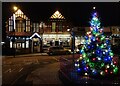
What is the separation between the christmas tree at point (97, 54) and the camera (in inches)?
601

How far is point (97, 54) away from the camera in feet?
50.4

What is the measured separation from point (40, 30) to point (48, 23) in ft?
7.40

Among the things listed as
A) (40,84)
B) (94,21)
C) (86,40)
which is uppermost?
(94,21)

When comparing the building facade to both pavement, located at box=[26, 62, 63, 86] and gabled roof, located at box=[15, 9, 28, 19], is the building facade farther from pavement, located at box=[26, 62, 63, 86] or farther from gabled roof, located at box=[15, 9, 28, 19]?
pavement, located at box=[26, 62, 63, 86]

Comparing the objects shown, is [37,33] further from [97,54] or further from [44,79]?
[97,54]

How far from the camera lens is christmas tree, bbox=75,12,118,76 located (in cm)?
1527

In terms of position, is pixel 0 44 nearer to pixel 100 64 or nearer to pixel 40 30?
pixel 40 30

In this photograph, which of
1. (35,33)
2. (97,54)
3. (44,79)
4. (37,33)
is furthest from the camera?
(37,33)

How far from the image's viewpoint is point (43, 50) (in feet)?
191

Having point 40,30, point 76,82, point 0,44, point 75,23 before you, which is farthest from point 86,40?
point 75,23

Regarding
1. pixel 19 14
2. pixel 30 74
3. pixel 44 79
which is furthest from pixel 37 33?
pixel 44 79

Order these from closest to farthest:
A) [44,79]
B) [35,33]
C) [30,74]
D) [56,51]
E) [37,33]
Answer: [44,79], [30,74], [56,51], [35,33], [37,33]

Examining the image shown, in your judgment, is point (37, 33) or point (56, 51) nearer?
point (56, 51)

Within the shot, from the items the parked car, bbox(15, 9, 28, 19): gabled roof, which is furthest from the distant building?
the parked car
